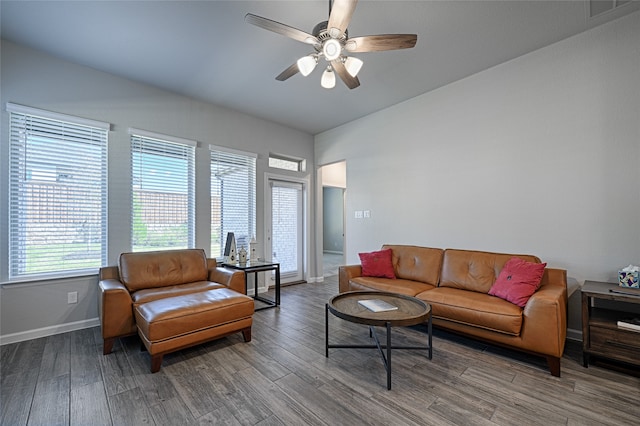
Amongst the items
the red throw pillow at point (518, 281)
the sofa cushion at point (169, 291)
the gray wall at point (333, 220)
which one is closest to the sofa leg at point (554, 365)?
the red throw pillow at point (518, 281)

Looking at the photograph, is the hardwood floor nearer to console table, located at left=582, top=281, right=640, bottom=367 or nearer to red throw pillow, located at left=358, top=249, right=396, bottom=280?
console table, located at left=582, top=281, right=640, bottom=367

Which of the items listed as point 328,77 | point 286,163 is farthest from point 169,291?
point 286,163

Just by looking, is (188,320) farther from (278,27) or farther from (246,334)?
(278,27)

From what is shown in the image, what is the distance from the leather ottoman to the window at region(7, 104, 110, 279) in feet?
4.60

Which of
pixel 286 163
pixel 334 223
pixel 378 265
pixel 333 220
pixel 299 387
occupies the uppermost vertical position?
pixel 286 163

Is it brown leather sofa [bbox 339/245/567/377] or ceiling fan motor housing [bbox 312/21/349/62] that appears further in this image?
brown leather sofa [bbox 339/245/567/377]

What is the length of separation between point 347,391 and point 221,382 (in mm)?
964

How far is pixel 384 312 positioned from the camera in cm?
226

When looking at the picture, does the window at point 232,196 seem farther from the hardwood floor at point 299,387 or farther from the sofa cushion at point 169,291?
the hardwood floor at point 299,387

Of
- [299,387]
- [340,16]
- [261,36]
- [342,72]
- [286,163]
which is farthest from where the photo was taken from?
[286,163]

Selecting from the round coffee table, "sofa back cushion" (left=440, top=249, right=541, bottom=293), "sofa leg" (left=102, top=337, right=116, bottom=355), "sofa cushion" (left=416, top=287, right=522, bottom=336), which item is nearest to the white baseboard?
"sofa leg" (left=102, top=337, right=116, bottom=355)

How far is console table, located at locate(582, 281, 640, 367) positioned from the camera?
2.06m

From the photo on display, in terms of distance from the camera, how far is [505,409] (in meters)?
1.76

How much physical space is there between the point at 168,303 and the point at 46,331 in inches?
67.4
